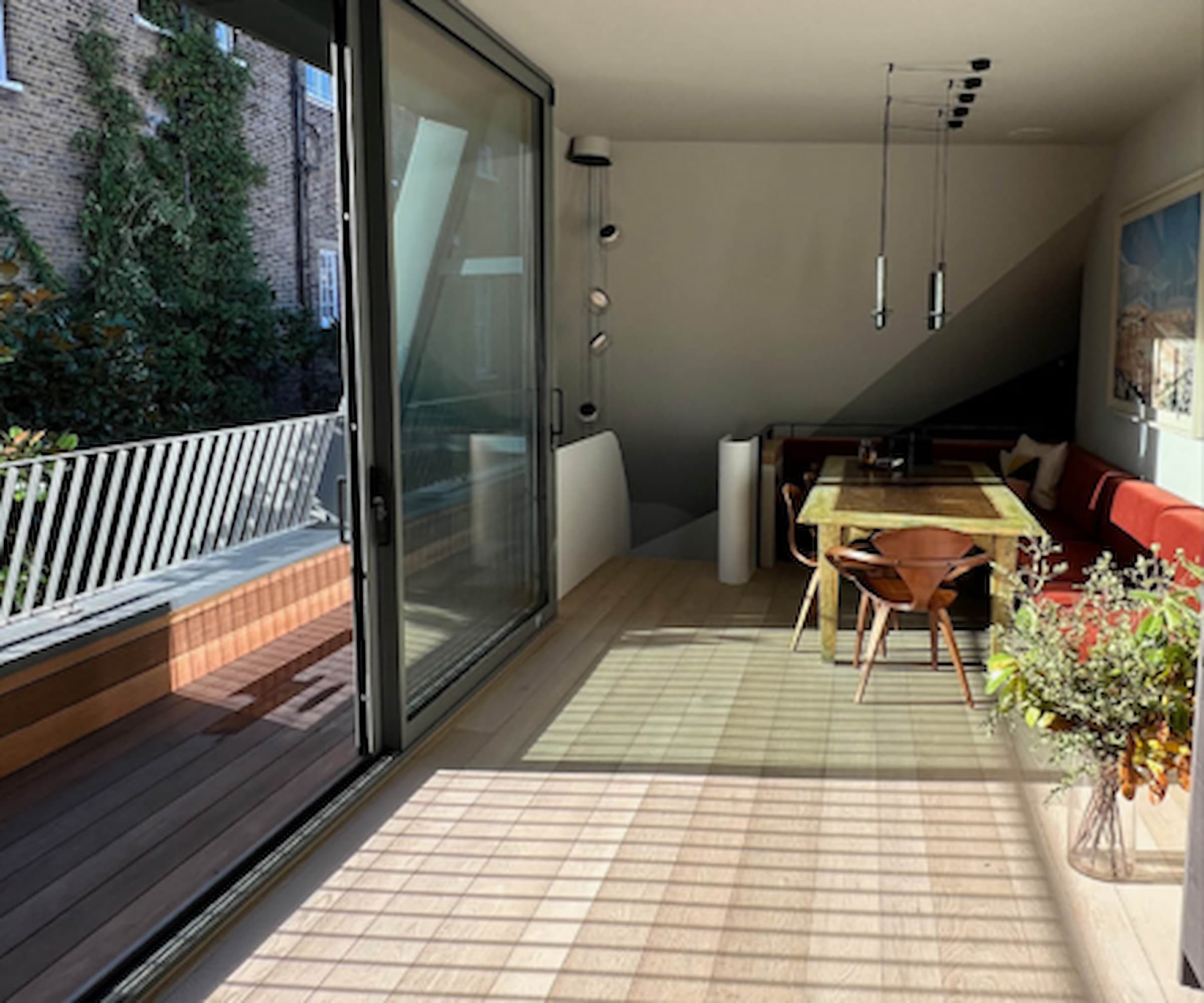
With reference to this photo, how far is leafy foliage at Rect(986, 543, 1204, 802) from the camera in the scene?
2734mm

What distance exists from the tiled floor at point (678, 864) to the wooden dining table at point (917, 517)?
51cm

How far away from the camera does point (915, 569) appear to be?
4.57 metres

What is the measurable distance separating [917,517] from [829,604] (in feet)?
1.99

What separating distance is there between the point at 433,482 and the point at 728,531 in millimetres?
2987

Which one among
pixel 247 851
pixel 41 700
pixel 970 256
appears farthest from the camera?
pixel 970 256

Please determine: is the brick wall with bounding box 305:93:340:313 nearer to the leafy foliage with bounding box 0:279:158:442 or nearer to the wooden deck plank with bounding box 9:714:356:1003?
the leafy foliage with bounding box 0:279:158:442

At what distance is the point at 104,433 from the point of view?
8.37 metres

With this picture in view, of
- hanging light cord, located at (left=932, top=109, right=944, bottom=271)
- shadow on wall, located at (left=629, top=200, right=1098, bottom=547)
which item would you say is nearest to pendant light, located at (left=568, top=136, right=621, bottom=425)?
shadow on wall, located at (left=629, top=200, right=1098, bottom=547)

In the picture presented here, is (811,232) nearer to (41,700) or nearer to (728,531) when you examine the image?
(728,531)

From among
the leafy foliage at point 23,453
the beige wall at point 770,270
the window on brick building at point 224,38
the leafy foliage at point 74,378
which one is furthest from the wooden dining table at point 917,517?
the window on brick building at point 224,38

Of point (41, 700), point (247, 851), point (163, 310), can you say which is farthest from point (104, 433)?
point (247, 851)

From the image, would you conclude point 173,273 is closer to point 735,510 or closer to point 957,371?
point 735,510

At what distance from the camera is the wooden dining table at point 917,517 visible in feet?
16.0

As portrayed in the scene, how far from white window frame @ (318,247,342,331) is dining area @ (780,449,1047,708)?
290 inches
